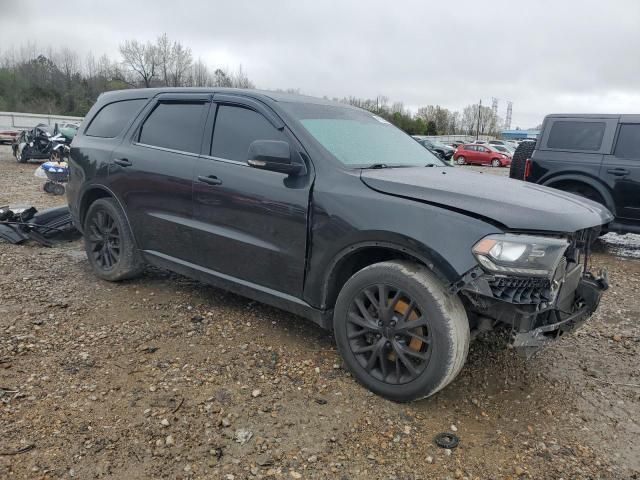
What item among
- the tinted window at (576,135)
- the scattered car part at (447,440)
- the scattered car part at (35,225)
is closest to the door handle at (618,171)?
the tinted window at (576,135)

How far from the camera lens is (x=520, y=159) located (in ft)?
27.6

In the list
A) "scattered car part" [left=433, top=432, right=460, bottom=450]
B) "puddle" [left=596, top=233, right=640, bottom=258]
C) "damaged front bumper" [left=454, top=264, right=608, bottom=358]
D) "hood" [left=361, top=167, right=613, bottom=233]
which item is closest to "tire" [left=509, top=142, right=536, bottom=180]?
"puddle" [left=596, top=233, right=640, bottom=258]

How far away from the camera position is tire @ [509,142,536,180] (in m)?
8.33

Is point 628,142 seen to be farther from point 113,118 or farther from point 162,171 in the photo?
point 113,118

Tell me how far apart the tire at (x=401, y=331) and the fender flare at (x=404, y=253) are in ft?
0.30

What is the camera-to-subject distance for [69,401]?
9.39ft

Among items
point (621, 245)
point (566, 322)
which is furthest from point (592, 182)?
point (566, 322)

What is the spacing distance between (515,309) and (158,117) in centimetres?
327

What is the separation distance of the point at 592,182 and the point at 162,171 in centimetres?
597

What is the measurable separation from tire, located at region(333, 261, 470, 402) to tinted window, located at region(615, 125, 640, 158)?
566 centimetres

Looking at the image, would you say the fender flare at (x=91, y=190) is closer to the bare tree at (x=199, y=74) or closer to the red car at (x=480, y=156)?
the red car at (x=480, y=156)

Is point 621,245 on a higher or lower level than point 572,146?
lower

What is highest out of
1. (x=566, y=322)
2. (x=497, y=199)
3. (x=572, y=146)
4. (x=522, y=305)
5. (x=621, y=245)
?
(x=572, y=146)

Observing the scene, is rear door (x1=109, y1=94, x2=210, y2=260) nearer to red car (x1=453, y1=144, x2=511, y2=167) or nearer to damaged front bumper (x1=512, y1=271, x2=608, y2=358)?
damaged front bumper (x1=512, y1=271, x2=608, y2=358)
